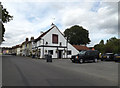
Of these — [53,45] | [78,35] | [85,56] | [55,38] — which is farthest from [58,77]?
[78,35]

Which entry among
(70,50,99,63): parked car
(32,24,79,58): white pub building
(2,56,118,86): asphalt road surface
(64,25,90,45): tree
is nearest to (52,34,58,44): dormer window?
(32,24,79,58): white pub building

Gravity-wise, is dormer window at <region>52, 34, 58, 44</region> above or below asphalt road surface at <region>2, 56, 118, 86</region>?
above

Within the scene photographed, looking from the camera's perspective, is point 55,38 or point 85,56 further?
point 55,38

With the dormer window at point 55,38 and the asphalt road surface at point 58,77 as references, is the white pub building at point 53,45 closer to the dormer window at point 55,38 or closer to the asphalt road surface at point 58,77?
the dormer window at point 55,38

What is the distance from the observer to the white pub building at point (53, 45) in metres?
35.4

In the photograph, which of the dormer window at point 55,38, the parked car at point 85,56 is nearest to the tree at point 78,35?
the dormer window at point 55,38

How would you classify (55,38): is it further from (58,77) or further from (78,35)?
(58,77)

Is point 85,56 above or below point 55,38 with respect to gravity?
below

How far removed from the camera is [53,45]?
1457 inches

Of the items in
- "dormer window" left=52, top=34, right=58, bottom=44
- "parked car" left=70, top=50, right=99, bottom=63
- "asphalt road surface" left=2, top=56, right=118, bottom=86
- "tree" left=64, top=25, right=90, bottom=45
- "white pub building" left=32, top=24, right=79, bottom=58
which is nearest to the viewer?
"asphalt road surface" left=2, top=56, right=118, bottom=86

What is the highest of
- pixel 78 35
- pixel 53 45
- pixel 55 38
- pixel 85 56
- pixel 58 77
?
pixel 78 35

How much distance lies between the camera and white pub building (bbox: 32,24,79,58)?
116ft

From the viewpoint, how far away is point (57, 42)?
1500 inches

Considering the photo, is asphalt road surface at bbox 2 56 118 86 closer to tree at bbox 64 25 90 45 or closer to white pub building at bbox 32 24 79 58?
white pub building at bbox 32 24 79 58
